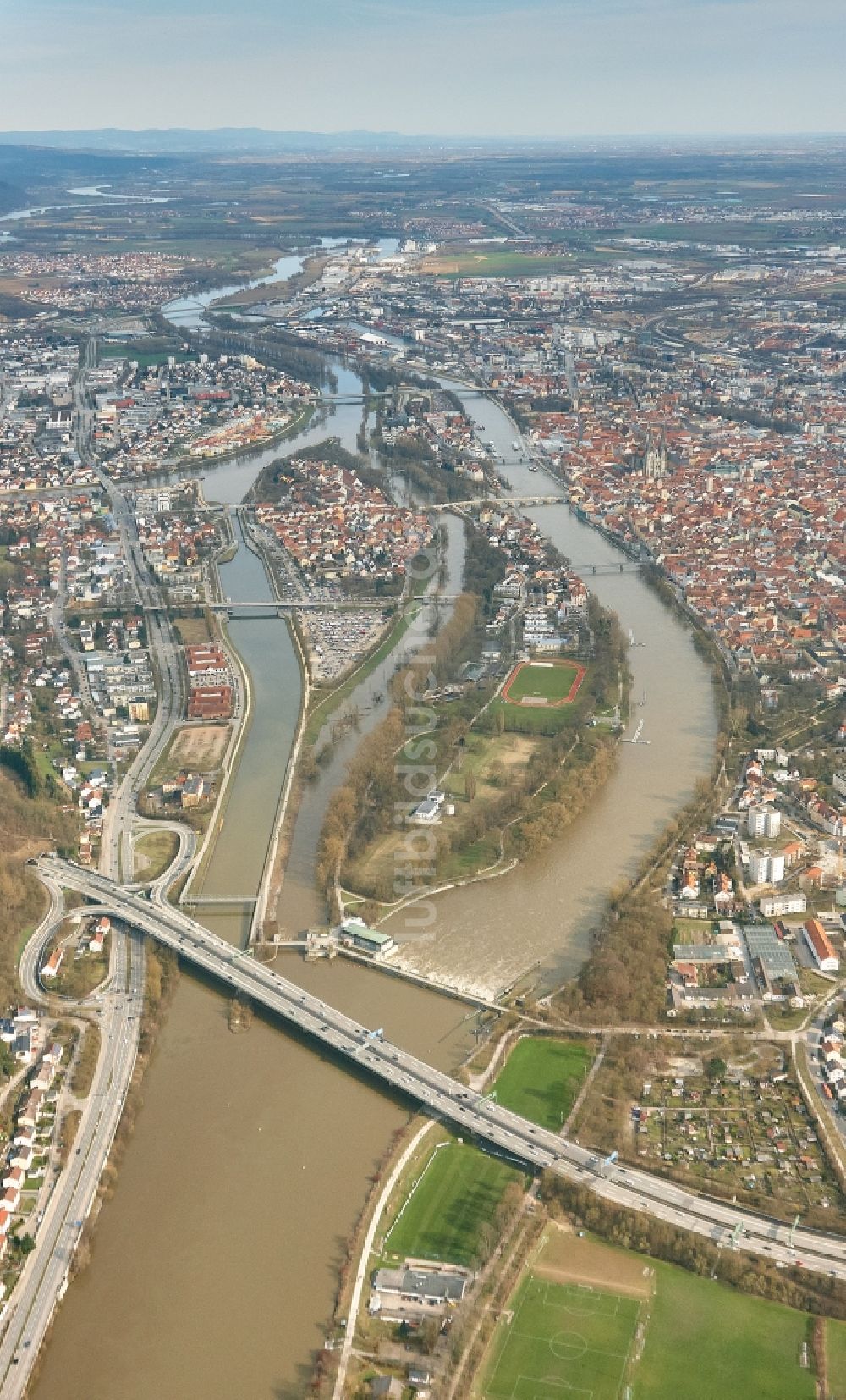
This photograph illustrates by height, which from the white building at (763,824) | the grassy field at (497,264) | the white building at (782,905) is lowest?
the white building at (782,905)

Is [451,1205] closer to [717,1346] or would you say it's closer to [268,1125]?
[268,1125]

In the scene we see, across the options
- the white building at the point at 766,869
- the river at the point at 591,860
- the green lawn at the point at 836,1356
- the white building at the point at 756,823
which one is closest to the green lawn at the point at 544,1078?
the river at the point at 591,860

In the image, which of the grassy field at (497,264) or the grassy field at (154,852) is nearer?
the grassy field at (154,852)

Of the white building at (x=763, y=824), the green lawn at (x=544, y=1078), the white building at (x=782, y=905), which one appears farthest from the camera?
the white building at (x=763, y=824)

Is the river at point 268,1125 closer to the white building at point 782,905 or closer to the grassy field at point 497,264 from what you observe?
the white building at point 782,905

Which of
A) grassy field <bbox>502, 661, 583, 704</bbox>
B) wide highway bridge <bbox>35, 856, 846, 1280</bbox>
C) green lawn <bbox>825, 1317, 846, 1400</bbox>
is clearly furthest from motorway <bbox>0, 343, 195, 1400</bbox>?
green lawn <bbox>825, 1317, 846, 1400</bbox>

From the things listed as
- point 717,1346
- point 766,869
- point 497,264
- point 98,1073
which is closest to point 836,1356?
point 717,1346
